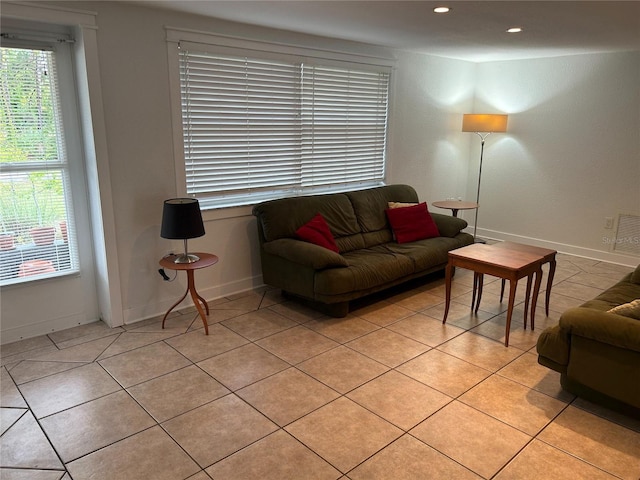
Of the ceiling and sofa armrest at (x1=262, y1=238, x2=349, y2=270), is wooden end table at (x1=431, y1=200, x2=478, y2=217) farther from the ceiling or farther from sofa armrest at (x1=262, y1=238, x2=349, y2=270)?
sofa armrest at (x1=262, y1=238, x2=349, y2=270)

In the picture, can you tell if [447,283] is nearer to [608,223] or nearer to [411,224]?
[411,224]

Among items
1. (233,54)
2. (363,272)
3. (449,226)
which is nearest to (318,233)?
(363,272)

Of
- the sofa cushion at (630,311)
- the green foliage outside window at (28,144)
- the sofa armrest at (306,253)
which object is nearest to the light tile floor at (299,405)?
the sofa armrest at (306,253)

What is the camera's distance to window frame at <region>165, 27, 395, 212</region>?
12.0 feet

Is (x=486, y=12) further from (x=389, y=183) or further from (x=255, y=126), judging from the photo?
(x=389, y=183)

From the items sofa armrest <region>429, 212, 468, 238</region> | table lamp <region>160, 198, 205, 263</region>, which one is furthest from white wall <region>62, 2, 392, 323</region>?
sofa armrest <region>429, 212, 468, 238</region>

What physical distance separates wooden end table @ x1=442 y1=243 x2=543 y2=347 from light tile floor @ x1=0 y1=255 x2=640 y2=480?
38cm

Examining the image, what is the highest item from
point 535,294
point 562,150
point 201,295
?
point 562,150

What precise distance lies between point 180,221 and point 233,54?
4.93 ft

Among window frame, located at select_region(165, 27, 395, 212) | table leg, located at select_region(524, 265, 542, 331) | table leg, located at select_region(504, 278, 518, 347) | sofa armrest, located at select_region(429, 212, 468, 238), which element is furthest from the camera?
sofa armrest, located at select_region(429, 212, 468, 238)

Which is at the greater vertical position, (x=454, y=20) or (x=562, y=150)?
(x=454, y=20)

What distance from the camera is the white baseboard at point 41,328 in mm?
3400

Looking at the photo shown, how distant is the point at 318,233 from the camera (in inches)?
163

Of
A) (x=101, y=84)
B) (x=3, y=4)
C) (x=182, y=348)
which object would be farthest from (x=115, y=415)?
(x=3, y=4)
